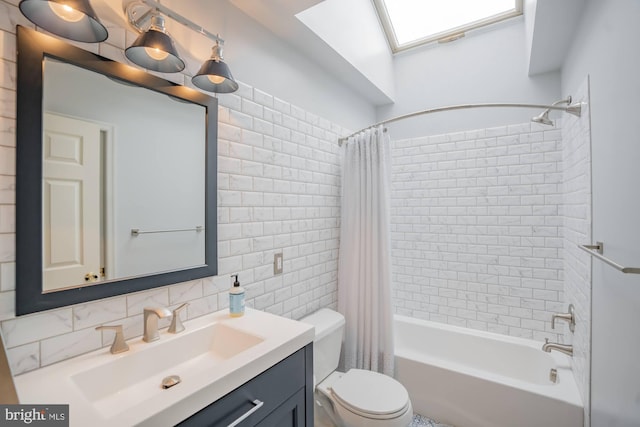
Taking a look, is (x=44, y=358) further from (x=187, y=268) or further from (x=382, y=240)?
(x=382, y=240)

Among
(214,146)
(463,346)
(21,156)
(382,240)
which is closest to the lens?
(21,156)

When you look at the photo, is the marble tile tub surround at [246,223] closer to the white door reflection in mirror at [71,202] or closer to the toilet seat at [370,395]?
the white door reflection in mirror at [71,202]

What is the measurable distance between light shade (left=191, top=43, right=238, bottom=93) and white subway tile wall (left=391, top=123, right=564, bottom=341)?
202cm

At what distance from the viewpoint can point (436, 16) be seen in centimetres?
265

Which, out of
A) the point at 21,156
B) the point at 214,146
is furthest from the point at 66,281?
the point at 214,146

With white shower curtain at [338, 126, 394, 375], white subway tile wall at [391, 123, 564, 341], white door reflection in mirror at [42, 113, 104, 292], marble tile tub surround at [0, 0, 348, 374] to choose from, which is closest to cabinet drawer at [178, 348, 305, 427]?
marble tile tub surround at [0, 0, 348, 374]

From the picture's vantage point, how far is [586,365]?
1.57 metres

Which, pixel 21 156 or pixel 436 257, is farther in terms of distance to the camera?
pixel 436 257

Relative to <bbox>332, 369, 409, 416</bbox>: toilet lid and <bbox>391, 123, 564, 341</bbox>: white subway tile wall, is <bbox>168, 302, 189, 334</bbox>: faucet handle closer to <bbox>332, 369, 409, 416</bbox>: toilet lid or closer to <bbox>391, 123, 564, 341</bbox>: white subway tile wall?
<bbox>332, 369, 409, 416</bbox>: toilet lid

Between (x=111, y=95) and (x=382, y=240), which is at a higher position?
(x=111, y=95)

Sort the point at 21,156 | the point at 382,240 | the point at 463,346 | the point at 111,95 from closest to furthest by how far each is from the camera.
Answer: the point at 21,156, the point at 111,95, the point at 382,240, the point at 463,346

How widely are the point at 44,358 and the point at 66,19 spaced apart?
1.06 meters

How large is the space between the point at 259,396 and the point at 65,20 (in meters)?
1.35

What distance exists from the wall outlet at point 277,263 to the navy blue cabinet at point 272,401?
65cm
